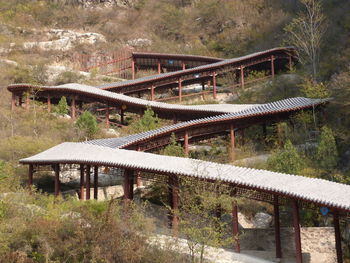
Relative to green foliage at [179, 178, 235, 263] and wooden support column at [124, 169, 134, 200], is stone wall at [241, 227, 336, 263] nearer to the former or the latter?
green foliage at [179, 178, 235, 263]

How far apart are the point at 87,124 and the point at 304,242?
43.6 ft

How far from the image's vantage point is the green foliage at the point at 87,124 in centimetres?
2466

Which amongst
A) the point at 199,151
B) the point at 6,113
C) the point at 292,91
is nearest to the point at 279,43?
the point at 292,91

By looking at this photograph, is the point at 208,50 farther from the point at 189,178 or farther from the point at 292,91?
the point at 189,178

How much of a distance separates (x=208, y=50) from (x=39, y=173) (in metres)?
26.7

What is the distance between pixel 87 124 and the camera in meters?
24.7

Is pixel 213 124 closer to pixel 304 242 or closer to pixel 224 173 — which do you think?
pixel 224 173

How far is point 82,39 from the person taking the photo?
46.7 meters

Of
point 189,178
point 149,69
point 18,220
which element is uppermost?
point 149,69

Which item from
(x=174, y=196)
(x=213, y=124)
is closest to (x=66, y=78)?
(x=213, y=124)

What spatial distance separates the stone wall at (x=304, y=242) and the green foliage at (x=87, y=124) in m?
11.5

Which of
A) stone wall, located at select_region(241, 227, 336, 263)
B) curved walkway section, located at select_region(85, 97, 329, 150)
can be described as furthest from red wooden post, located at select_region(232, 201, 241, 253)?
curved walkway section, located at select_region(85, 97, 329, 150)

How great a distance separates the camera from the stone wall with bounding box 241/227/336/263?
51.1ft

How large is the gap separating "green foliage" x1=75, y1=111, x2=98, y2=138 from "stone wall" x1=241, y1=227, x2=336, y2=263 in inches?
451
